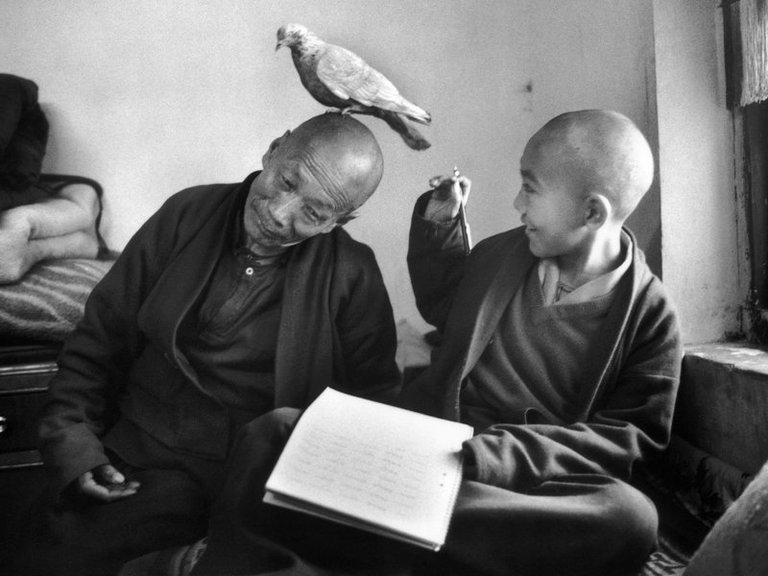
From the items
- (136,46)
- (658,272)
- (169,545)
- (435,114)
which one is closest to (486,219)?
(435,114)

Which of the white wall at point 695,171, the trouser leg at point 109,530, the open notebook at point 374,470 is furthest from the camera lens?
the white wall at point 695,171

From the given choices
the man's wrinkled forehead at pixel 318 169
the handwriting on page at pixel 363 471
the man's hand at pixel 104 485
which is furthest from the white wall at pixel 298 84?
the handwriting on page at pixel 363 471

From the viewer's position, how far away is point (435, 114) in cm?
153

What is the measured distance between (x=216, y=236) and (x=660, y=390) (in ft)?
2.75

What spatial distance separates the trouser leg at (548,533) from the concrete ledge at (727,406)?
0.36m

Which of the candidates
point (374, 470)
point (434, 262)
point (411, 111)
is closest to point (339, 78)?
point (411, 111)

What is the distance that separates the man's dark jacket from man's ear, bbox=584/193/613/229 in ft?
1.41

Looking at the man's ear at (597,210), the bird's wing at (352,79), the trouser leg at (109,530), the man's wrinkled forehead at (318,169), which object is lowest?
the trouser leg at (109,530)

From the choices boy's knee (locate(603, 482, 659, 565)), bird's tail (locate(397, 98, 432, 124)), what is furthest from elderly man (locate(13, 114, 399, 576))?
boy's knee (locate(603, 482, 659, 565))

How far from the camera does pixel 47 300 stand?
4.56ft

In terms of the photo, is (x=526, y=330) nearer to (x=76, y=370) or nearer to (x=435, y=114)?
(x=435, y=114)

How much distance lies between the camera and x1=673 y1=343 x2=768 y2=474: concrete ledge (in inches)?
46.8

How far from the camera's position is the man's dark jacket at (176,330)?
126cm

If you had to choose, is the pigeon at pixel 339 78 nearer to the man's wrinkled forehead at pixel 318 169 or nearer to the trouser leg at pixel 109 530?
the man's wrinkled forehead at pixel 318 169
